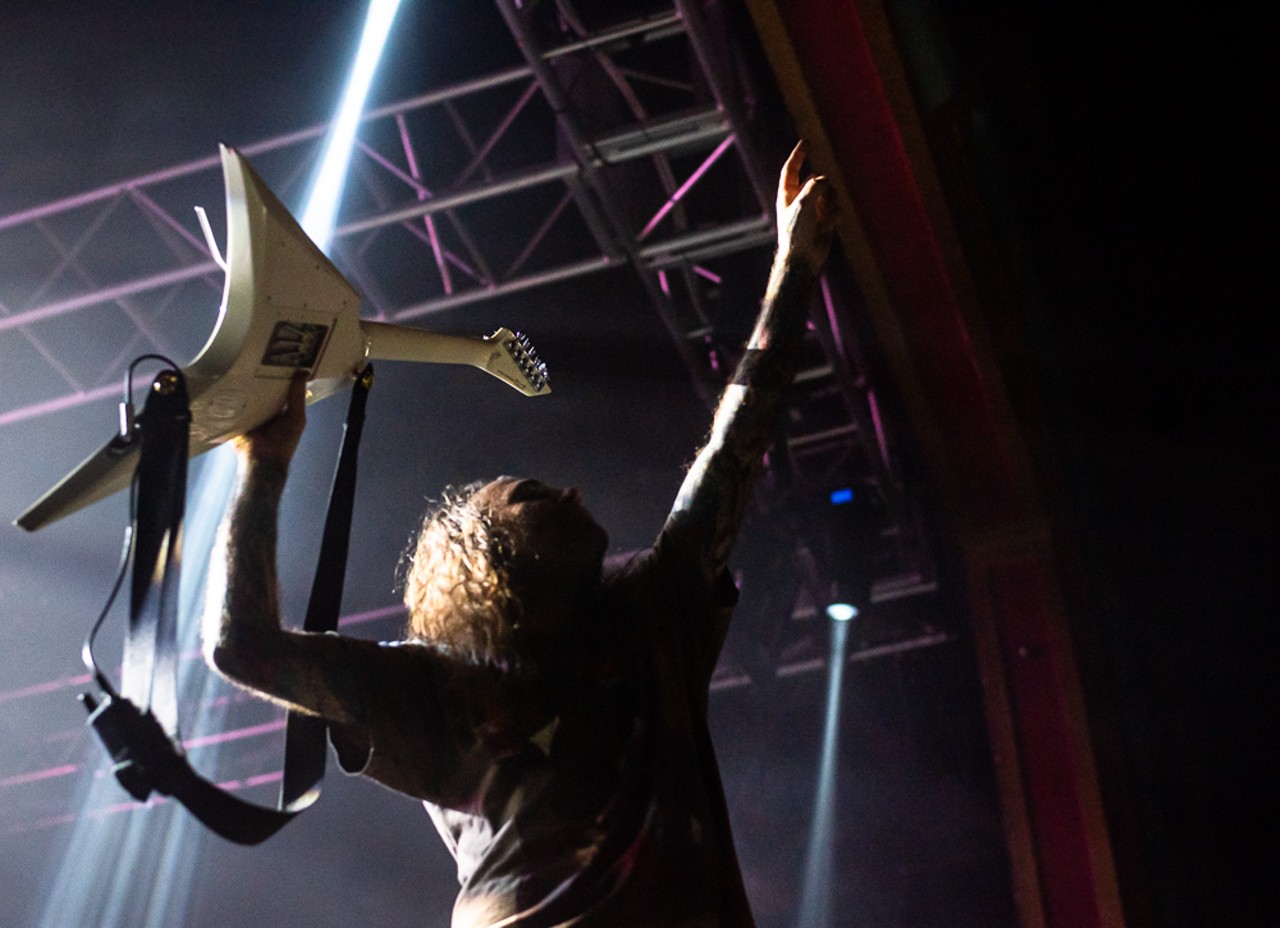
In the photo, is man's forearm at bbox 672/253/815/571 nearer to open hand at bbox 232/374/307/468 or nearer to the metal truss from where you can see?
open hand at bbox 232/374/307/468

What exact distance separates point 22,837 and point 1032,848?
486 centimetres

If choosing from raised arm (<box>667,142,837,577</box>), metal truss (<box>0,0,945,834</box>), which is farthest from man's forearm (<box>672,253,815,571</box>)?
metal truss (<box>0,0,945,834</box>)

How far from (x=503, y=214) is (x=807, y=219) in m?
2.96

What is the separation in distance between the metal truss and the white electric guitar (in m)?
2.51

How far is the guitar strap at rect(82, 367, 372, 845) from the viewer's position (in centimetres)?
126

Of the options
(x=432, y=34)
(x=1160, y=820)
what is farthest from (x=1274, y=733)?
(x=432, y=34)

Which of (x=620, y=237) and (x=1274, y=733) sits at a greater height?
(x=620, y=237)

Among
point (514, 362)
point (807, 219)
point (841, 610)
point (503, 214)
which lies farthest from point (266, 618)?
point (841, 610)

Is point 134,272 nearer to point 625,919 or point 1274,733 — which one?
point 625,919

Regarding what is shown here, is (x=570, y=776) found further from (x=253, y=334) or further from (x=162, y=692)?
(x=253, y=334)

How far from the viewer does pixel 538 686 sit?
62.9 inches

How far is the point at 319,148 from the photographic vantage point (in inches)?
168

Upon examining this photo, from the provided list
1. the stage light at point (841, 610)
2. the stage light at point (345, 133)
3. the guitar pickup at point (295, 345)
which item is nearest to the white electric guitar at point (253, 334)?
the guitar pickup at point (295, 345)

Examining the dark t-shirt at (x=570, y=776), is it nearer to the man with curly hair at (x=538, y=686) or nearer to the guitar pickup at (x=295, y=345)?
the man with curly hair at (x=538, y=686)
